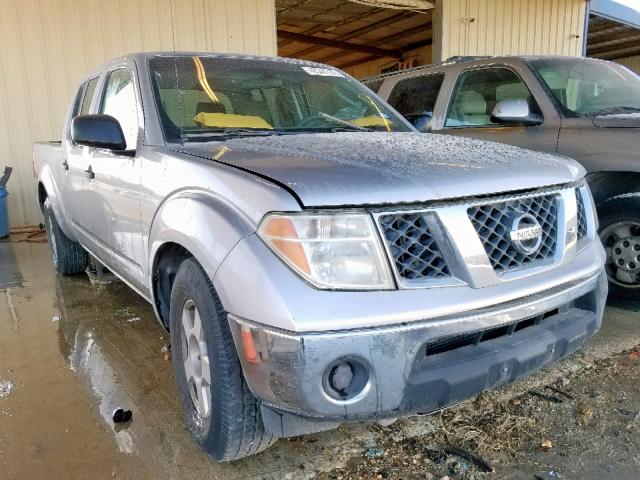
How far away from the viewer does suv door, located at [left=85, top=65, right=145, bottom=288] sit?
268 centimetres

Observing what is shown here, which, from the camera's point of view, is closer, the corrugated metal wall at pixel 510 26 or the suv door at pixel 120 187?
the suv door at pixel 120 187

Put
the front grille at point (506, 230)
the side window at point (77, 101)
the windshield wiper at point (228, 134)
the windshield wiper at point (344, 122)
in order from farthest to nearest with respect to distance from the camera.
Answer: the side window at point (77, 101) < the windshield wiper at point (344, 122) < the windshield wiper at point (228, 134) < the front grille at point (506, 230)

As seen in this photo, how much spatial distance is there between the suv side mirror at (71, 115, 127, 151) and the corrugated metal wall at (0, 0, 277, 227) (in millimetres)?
6007

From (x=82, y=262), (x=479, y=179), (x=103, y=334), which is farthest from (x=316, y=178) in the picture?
(x=82, y=262)

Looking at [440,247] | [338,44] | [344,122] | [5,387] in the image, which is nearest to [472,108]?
[344,122]

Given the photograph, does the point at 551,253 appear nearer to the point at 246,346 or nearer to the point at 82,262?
the point at 246,346

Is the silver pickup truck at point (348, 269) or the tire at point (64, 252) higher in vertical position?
the silver pickup truck at point (348, 269)

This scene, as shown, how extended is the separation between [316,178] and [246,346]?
59cm

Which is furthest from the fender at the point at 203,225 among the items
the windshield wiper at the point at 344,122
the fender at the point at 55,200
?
the fender at the point at 55,200

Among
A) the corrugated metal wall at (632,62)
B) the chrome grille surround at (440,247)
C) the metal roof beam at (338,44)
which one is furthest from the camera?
the corrugated metal wall at (632,62)

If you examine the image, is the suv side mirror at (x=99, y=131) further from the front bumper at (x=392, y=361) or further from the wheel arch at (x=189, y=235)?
the front bumper at (x=392, y=361)

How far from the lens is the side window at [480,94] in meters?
4.37

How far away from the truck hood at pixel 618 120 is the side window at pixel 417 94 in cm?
148

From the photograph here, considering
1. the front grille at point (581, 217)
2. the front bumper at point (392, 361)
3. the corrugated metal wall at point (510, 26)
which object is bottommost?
the front bumper at point (392, 361)
